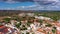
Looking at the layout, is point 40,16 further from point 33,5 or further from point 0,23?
point 0,23

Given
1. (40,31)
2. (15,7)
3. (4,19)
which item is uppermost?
(15,7)

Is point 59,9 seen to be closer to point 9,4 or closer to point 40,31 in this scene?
point 40,31

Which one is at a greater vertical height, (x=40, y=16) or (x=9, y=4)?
(x=9, y=4)

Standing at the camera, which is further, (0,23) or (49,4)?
(49,4)

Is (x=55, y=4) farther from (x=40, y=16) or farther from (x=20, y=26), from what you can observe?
(x=20, y=26)

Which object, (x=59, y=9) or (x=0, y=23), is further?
(x=59, y=9)

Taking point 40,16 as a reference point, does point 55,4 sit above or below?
above

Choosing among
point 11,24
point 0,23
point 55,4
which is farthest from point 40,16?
point 0,23

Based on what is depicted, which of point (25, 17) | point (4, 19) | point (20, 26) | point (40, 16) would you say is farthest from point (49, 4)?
point (4, 19)
